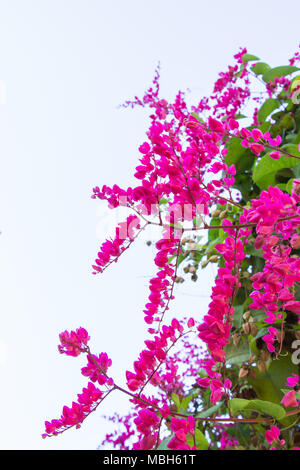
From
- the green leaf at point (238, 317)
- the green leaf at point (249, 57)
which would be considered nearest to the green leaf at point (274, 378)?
the green leaf at point (238, 317)

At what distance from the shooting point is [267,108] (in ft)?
4.05

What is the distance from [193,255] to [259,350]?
37 cm

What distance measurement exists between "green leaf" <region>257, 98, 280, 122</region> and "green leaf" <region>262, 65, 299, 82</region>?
122 millimetres

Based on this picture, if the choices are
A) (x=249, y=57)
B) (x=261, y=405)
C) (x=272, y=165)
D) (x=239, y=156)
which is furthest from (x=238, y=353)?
(x=249, y=57)

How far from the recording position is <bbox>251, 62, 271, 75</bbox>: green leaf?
53.2 inches

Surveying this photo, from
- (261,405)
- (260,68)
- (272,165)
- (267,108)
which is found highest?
(260,68)

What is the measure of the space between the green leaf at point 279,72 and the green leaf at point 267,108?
12 centimetres

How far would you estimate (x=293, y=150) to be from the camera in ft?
3.02

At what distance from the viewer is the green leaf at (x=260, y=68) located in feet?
4.43

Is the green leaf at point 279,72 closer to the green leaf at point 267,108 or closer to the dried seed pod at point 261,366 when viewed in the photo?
the green leaf at point 267,108

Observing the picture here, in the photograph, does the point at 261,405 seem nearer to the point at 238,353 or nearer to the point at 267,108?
the point at 238,353

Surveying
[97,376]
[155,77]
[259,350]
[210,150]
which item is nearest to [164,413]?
[97,376]

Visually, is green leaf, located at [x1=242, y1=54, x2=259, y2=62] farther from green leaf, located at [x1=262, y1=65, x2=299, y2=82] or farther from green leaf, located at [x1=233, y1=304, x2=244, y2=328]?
green leaf, located at [x1=233, y1=304, x2=244, y2=328]

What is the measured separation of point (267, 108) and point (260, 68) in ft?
0.74
